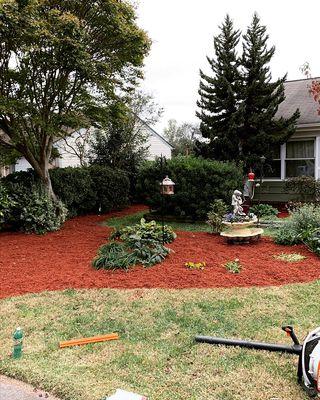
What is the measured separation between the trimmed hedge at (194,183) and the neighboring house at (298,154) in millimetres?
2881

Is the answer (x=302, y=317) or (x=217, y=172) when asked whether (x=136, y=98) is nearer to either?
(x=217, y=172)

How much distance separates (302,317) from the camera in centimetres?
400

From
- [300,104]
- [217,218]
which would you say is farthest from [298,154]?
[217,218]

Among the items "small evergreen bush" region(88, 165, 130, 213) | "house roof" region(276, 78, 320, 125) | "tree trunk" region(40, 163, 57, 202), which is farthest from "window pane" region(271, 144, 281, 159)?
"tree trunk" region(40, 163, 57, 202)

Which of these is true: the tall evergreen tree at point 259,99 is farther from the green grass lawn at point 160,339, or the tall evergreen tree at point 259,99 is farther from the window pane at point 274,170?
the green grass lawn at point 160,339

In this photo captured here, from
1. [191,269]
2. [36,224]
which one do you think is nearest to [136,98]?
[36,224]

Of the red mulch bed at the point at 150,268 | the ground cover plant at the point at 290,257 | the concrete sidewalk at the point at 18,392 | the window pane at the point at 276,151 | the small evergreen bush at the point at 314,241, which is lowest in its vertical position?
the concrete sidewalk at the point at 18,392

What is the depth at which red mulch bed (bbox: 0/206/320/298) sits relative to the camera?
17.3 ft

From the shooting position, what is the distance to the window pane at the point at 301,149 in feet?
41.3

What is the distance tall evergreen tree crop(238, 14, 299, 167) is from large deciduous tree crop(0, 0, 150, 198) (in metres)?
3.90

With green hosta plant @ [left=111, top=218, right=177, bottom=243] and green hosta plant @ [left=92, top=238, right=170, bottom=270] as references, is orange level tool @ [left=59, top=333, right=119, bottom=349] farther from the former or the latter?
green hosta plant @ [left=111, top=218, right=177, bottom=243]

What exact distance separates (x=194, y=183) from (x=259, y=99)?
3821mm

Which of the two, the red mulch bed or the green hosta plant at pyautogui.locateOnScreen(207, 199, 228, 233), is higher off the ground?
the green hosta plant at pyautogui.locateOnScreen(207, 199, 228, 233)

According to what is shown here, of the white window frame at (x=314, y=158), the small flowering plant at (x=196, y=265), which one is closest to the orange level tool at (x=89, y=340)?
the small flowering plant at (x=196, y=265)
